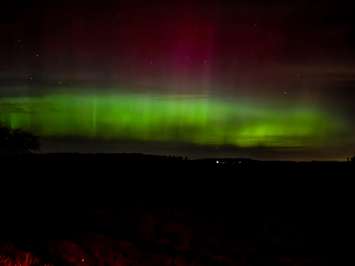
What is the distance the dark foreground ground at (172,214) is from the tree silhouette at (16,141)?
687 inches

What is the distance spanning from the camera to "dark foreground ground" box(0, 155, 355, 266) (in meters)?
19.1

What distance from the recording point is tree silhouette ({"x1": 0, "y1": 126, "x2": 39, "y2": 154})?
182ft

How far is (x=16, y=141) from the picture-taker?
55781 mm

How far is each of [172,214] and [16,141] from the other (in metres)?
33.6

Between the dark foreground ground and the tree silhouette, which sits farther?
the tree silhouette

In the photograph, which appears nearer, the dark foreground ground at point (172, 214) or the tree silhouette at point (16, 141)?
the dark foreground ground at point (172, 214)

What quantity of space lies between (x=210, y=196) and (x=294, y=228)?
5.85 metres

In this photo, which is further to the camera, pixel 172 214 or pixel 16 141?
pixel 16 141

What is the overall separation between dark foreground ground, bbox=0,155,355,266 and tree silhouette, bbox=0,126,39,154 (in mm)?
17443

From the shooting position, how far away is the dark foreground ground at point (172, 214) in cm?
1906

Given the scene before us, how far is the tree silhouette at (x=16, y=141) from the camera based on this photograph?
55.4 meters

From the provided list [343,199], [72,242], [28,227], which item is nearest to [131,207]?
[28,227]

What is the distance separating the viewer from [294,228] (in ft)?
80.2

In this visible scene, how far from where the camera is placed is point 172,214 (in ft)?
80.2
